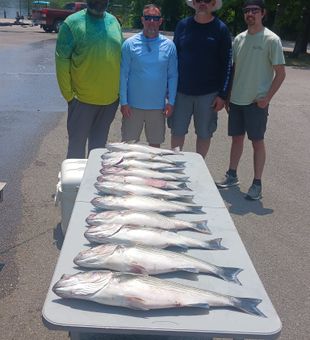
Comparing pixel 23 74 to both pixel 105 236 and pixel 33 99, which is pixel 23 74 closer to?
pixel 33 99

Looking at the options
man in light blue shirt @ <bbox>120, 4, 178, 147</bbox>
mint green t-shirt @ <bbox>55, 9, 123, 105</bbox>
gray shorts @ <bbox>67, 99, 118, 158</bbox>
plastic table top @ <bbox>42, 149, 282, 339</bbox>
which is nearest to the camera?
plastic table top @ <bbox>42, 149, 282, 339</bbox>

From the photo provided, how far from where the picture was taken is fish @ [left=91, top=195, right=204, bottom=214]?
2.95m

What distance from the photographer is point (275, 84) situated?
17.1 feet

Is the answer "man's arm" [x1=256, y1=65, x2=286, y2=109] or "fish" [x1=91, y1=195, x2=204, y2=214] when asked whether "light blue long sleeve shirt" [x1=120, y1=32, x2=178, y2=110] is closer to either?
"man's arm" [x1=256, y1=65, x2=286, y2=109]

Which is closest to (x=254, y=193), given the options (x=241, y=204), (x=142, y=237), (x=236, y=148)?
(x=241, y=204)

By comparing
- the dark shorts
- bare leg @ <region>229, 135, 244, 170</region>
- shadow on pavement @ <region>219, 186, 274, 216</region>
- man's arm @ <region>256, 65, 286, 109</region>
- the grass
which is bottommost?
the grass

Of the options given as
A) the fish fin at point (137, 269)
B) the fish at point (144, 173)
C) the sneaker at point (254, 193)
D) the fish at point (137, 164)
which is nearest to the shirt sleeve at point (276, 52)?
the sneaker at point (254, 193)

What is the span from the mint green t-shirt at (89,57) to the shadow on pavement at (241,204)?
5.93ft

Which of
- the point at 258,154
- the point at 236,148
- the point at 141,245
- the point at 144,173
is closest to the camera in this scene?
the point at 141,245

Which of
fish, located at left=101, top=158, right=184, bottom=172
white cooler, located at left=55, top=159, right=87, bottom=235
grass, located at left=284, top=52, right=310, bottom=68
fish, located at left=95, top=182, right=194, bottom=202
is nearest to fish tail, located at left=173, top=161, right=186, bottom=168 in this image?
fish, located at left=101, top=158, right=184, bottom=172

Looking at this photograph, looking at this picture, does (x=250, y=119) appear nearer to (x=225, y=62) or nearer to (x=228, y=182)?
(x=225, y=62)

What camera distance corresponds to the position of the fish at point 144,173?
137 inches

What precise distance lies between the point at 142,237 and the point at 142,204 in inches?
17.8

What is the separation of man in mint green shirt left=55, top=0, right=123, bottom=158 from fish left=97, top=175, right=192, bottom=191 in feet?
5.61
